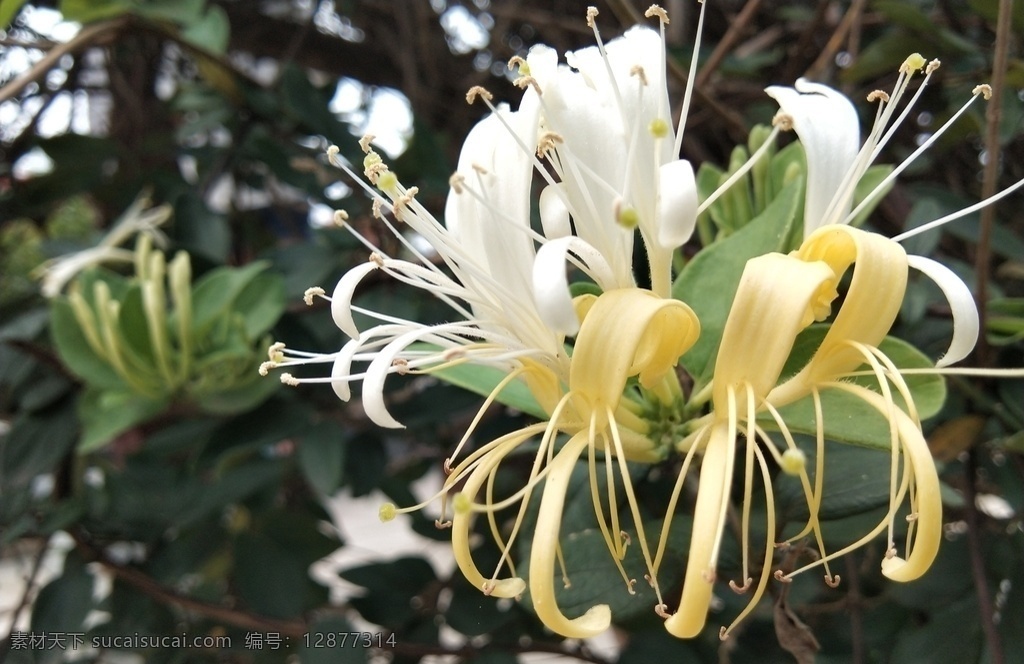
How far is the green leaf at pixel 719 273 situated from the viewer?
1.12ft

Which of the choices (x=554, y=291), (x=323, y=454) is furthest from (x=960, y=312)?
(x=323, y=454)

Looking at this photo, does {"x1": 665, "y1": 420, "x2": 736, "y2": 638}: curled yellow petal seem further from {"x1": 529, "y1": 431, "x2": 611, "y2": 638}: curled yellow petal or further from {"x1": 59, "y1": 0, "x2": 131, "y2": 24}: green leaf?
{"x1": 59, "y1": 0, "x2": 131, "y2": 24}: green leaf

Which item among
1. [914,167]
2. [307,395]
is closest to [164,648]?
[307,395]

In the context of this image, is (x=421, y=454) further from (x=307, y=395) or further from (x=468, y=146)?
(x=468, y=146)

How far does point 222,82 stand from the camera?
0.81 meters

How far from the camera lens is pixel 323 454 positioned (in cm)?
67

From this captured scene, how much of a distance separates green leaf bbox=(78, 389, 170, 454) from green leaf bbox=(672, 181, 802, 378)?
485 millimetres

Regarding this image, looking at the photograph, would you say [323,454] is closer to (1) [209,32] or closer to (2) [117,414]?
(2) [117,414]

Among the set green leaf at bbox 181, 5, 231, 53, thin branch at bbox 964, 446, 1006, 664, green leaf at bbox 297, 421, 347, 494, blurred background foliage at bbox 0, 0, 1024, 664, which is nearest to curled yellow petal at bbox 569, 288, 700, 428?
blurred background foliage at bbox 0, 0, 1024, 664

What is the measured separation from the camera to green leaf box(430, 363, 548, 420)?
35 centimetres

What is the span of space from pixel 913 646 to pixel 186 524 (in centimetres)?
65

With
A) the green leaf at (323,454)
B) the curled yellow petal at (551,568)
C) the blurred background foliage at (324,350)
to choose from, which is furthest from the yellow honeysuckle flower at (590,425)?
the green leaf at (323,454)

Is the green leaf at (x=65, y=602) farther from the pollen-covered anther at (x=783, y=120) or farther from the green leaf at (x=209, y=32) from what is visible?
the pollen-covered anther at (x=783, y=120)

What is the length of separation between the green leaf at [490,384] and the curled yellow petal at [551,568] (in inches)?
2.8
